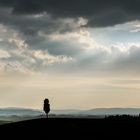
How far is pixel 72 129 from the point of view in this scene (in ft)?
290

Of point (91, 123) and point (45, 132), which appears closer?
point (45, 132)

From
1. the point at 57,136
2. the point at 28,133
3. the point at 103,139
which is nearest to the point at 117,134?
the point at 103,139

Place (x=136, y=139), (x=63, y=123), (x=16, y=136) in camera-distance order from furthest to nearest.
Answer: (x=63, y=123)
(x=16, y=136)
(x=136, y=139)

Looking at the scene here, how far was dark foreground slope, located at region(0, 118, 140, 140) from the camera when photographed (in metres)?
83.0

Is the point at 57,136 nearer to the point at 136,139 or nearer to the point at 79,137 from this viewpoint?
the point at 79,137

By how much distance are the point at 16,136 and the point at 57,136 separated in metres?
9.50

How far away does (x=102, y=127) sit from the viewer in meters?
90.2

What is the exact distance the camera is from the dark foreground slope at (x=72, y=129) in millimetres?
83000

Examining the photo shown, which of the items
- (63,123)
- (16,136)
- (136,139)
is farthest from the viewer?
(63,123)

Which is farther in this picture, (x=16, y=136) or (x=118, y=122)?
(x=118, y=122)

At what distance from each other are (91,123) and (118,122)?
667 cm

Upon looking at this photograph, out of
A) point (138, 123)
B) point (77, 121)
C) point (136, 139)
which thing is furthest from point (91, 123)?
point (136, 139)

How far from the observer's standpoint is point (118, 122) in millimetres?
96625

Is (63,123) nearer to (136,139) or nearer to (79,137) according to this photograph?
(79,137)
